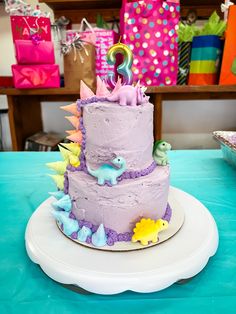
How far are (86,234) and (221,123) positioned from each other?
5.85ft

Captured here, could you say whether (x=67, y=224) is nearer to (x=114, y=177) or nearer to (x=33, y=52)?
(x=114, y=177)

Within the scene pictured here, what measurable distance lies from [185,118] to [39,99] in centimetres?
116

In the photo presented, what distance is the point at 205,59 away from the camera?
4.94ft

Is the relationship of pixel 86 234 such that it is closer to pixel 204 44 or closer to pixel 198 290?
pixel 198 290

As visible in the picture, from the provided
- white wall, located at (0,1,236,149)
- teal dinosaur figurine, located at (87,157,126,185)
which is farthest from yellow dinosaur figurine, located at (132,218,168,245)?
white wall, located at (0,1,236,149)

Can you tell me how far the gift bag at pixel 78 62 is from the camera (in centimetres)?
144

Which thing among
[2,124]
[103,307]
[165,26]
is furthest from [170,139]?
[103,307]

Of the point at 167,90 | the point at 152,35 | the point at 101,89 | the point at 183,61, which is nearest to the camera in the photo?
the point at 101,89

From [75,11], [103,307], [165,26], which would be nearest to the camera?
[103,307]

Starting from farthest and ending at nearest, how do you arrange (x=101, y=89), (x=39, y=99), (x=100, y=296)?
(x=39, y=99)
(x=101, y=89)
(x=100, y=296)

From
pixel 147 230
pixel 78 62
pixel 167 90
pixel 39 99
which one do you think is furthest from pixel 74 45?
pixel 147 230

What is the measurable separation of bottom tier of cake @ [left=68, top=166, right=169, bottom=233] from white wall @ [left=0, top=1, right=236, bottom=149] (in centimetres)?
152

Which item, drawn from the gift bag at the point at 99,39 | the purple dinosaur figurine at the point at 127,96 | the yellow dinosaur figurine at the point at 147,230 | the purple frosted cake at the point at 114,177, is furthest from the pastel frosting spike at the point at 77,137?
the gift bag at the point at 99,39

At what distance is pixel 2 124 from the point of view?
2055 millimetres
